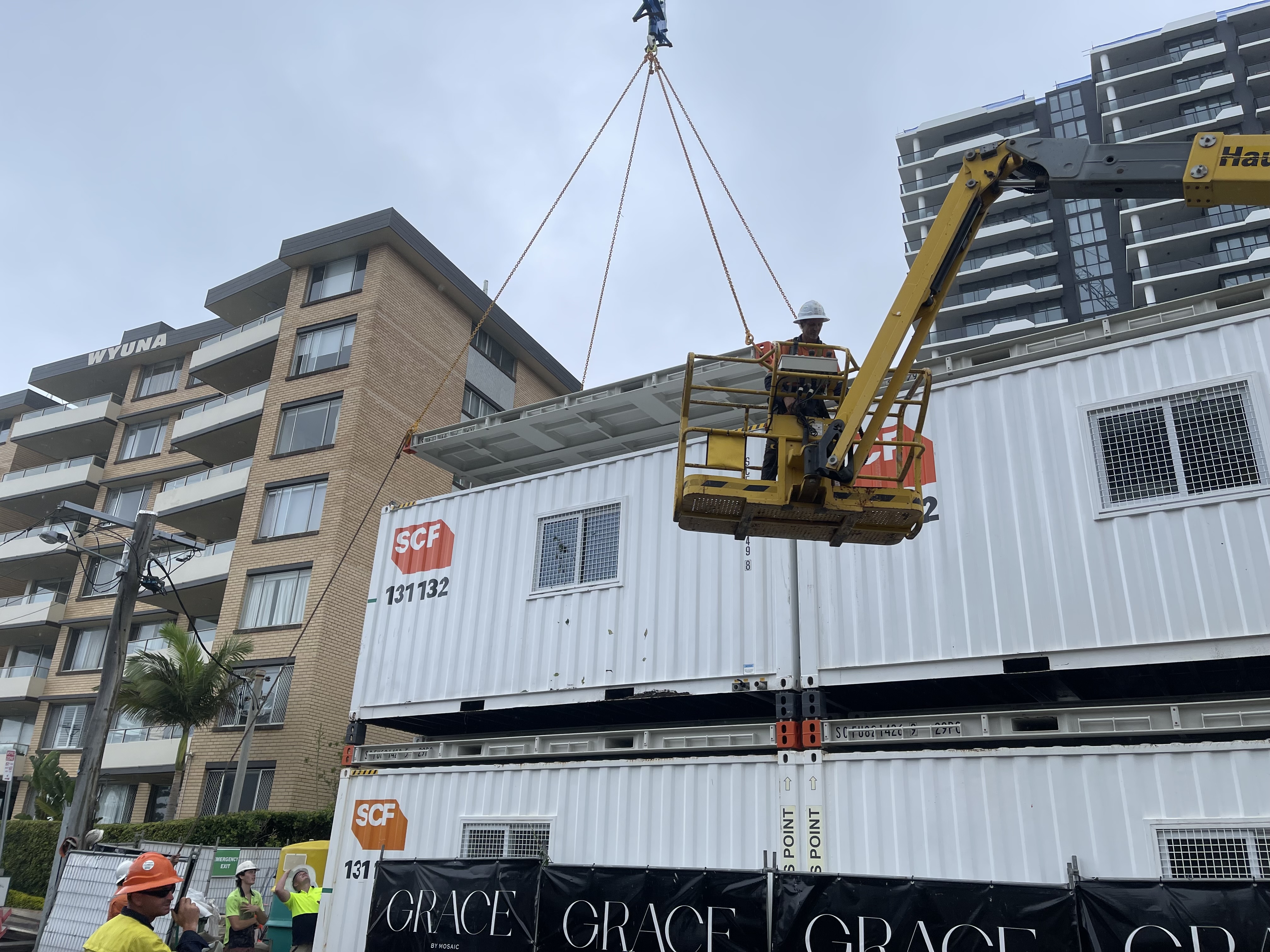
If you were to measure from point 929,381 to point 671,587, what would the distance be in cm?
388

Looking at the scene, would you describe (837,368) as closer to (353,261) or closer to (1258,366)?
(1258,366)

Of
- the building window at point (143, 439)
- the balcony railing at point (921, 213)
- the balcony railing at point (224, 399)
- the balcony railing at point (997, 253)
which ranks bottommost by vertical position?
the balcony railing at point (224, 399)

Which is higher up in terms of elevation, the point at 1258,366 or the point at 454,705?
the point at 1258,366

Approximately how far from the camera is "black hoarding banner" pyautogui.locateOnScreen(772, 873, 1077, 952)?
7094 millimetres

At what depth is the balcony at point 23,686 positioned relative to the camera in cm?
3391

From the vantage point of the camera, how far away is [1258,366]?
336 inches

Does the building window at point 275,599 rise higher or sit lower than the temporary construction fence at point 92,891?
higher

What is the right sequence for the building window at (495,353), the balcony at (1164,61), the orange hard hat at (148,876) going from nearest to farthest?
the orange hard hat at (148,876) < the building window at (495,353) < the balcony at (1164,61)

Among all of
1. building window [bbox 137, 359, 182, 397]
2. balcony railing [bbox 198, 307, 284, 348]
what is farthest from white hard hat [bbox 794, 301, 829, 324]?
building window [bbox 137, 359, 182, 397]

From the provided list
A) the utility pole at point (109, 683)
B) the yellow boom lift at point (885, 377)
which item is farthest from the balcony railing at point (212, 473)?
the yellow boom lift at point (885, 377)

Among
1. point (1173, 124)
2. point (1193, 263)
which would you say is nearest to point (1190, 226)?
point (1193, 263)

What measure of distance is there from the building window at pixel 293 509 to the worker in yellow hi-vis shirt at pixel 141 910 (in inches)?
876

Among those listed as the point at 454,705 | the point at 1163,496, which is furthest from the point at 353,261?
the point at 1163,496

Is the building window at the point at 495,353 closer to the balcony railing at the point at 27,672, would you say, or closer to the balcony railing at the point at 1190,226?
the balcony railing at the point at 27,672
